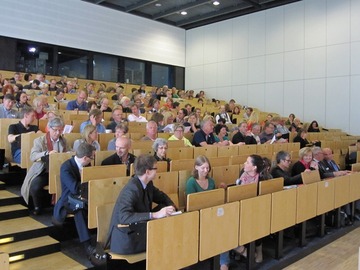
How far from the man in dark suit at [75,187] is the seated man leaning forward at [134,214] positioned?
0.42 meters

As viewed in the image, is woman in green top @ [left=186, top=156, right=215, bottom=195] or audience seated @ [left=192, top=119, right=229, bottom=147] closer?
woman in green top @ [left=186, top=156, right=215, bottom=195]

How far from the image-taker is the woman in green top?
2.97 metres

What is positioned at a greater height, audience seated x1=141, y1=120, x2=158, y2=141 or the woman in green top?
audience seated x1=141, y1=120, x2=158, y2=141

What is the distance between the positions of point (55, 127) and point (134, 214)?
1.52 metres

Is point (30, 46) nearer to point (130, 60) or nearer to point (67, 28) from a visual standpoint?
point (67, 28)

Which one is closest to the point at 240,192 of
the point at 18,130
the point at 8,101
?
the point at 18,130

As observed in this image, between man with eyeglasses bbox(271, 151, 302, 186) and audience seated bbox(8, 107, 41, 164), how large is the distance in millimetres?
2707

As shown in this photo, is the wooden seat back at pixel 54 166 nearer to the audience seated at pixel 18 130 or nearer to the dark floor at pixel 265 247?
the dark floor at pixel 265 247

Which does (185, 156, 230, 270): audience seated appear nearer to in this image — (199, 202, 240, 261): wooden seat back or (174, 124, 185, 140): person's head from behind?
(199, 202, 240, 261): wooden seat back

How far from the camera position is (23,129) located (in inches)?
150

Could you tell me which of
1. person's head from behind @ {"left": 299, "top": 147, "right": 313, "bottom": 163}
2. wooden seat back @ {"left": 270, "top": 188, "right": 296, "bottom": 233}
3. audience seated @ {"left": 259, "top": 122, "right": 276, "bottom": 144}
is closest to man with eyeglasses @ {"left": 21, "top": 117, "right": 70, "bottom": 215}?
wooden seat back @ {"left": 270, "top": 188, "right": 296, "bottom": 233}

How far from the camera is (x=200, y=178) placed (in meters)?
3.04

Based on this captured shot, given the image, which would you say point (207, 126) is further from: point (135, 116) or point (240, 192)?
point (240, 192)

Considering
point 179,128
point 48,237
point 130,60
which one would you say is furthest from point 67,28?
point 48,237
